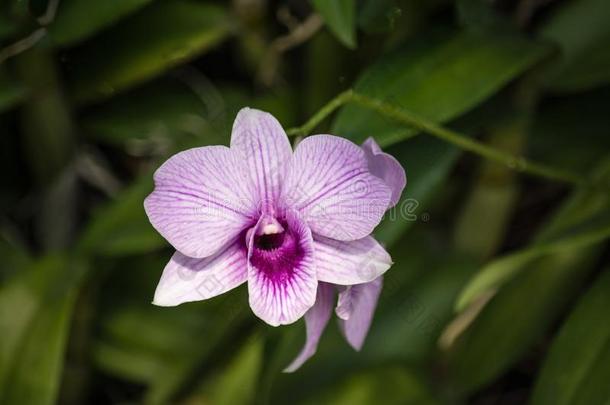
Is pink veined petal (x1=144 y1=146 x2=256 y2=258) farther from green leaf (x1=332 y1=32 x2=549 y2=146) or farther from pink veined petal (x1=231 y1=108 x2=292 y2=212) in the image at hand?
green leaf (x1=332 y1=32 x2=549 y2=146)

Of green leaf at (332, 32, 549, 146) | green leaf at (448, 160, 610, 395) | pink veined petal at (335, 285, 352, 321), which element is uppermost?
green leaf at (332, 32, 549, 146)

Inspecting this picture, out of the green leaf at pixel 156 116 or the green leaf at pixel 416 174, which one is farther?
the green leaf at pixel 156 116

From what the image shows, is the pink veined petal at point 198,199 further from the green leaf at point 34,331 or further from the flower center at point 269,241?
the green leaf at point 34,331

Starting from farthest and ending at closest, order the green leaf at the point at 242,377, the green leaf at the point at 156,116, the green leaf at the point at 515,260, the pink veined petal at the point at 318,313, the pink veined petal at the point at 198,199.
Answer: the green leaf at the point at 156,116 < the green leaf at the point at 242,377 < the green leaf at the point at 515,260 < the pink veined petal at the point at 318,313 < the pink veined petal at the point at 198,199

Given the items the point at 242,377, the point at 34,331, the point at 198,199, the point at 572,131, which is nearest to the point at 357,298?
the point at 198,199

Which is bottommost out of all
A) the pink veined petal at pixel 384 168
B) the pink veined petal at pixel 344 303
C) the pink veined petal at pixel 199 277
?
the pink veined petal at pixel 344 303

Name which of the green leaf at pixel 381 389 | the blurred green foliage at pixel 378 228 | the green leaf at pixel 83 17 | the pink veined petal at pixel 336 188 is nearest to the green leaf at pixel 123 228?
the blurred green foliage at pixel 378 228

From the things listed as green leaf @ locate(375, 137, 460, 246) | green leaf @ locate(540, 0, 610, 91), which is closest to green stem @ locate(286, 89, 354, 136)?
green leaf @ locate(375, 137, 460, 246)
